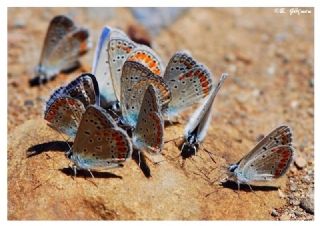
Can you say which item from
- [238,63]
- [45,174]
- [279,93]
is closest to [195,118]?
[45,174]

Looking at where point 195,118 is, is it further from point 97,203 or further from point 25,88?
point 25,88

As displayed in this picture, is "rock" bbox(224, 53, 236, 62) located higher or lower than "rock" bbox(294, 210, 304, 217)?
higher

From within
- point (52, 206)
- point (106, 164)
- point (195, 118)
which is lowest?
point (52, 206)

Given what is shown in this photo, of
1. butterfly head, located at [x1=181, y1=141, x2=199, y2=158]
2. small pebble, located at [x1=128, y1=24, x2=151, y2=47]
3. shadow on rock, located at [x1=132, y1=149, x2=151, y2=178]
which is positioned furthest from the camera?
small pebble, located at [x1=128, y1=24, x2=151, y2=47]

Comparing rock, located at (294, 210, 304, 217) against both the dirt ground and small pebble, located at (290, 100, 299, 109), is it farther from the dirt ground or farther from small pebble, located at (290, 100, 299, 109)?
small pebble, located at (290, 100, 299, 109)

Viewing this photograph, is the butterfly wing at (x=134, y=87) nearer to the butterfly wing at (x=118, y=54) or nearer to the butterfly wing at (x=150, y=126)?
the butterfly wing at (x=150, y=126)

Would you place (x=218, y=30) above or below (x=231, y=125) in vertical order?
above

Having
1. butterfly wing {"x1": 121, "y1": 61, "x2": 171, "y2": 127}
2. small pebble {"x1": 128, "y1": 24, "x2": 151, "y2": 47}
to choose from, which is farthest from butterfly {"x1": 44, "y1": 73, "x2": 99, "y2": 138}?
small pebble {"x1": 128, "y1": 24, "x2": 151, "y2": 47}
